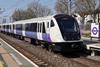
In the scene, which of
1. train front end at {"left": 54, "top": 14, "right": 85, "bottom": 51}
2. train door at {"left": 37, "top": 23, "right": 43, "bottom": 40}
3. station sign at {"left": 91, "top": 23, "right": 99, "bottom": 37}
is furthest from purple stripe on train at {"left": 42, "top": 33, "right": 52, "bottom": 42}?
station sign at {"left": 91, "top": 23, "right": 99, "bottom": 37}

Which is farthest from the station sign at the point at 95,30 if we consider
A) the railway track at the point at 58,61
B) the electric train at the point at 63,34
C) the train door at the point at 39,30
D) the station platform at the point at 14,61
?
the station platform at the point at 14,61

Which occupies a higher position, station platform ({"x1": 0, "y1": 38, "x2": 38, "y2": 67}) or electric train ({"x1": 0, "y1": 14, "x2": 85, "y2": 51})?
electric train ({"x1": 0, "y1": 14, "x2": 85, "y2": 51})

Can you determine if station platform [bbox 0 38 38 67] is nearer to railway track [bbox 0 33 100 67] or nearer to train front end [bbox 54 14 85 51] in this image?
railway track [bbox 0 33 100 67]

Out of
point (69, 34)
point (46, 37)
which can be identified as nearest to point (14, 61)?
point (69, 34)

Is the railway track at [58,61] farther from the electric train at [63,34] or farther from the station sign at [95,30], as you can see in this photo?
the station sign at [95,30]

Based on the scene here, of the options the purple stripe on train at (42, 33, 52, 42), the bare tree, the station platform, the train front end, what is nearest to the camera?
the station platform

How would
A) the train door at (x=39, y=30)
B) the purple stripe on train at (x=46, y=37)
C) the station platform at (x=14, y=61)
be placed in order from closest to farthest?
1. the station platform at (x=14, y=61)
2. the purple stripe on train at (x=46, y=37)
3. the train door at (x=39, y=30)

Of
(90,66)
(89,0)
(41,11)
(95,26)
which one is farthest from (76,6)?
(90,66)

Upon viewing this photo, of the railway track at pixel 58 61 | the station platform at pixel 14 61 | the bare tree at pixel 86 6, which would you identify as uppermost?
the bare tree at pixel 86 6

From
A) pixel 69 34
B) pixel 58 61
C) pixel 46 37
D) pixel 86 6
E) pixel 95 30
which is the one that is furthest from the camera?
pixel 86 6

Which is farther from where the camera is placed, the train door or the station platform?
the train door

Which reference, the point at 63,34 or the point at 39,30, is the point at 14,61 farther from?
the point at 39,30

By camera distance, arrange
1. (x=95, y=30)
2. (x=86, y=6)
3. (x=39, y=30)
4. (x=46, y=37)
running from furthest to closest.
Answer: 1. (x=86, y=6)
2. (x=95, y=30)
3. (x=39, y=30)
4. (x=46, y=37)

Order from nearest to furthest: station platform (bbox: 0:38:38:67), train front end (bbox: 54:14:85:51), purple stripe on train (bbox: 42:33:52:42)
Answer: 1. station platform (bbox: 0:38:38:67)
2. train front end (bbox: 54:14:85:51)
3. purple stripe on train (bbox: 42:33:52:42)
